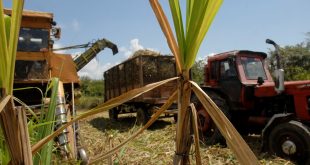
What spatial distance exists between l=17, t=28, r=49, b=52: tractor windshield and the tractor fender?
16.4 feet

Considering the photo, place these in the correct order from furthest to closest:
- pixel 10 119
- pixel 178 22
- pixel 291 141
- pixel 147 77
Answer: pixel 147 77 < pixel 291 141 < pixel 178 22 < pixel 10 119

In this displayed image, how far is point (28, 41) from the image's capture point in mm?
7645

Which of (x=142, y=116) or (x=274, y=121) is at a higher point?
(x=274, y=121)

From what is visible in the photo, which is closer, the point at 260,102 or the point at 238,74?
the point at 260,102

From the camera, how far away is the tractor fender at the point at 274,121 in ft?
18.0

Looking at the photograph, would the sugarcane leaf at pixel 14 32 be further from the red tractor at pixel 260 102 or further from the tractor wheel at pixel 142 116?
the tractor wheel at pixel 142 116

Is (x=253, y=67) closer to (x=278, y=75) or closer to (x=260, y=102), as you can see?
(x=260, y=102)

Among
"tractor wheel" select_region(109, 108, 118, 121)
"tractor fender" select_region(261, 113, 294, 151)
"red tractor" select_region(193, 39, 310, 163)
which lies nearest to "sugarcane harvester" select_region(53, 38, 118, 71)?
"tractor wheel" select_region(109, 108, 118, 121)

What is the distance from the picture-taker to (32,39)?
7703 millimetres

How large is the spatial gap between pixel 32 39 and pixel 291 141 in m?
5.67

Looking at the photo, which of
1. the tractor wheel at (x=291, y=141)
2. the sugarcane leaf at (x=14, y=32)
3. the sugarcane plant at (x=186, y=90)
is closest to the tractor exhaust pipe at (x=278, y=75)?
the tractor wheel at (x=291, y=141)

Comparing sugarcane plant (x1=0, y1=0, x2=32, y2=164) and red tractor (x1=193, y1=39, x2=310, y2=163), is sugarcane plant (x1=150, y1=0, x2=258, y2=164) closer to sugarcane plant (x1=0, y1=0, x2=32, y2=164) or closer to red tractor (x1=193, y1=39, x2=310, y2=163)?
sugarcane plant (x1=0, y1=0, x2=32, y2=164)

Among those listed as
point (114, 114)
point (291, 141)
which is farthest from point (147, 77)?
point (291, 141)

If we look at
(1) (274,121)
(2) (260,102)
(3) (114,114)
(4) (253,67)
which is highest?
(4) (253,67)
